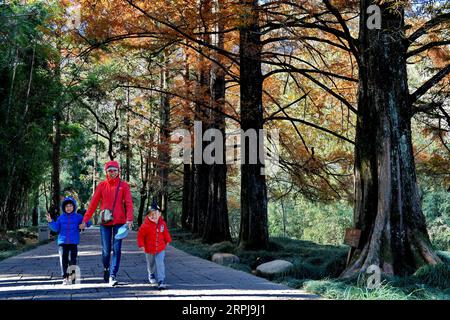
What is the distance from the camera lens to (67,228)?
760cm

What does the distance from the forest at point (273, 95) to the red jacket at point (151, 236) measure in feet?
10.8

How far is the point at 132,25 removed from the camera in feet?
43.5

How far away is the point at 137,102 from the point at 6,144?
1534 cm

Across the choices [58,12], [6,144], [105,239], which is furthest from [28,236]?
[105,239]

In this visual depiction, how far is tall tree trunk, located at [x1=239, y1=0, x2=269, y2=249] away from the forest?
0.03m

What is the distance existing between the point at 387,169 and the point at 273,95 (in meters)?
12.7

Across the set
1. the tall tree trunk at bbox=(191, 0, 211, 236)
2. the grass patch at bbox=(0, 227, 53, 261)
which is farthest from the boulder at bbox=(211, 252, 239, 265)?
the tall tree trunk at bbox=(191, 0, 211, 236)

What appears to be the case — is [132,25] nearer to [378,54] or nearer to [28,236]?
[378,54]

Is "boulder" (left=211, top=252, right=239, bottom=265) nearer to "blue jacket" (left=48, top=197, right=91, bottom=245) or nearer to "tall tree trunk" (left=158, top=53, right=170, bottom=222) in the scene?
"blue jacket" (left=48, top=197, right=91, bottom=245)

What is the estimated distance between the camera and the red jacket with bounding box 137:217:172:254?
7.13 m

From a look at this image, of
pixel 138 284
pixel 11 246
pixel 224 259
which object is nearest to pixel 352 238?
pixel 138 284

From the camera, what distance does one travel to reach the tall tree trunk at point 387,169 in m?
8.31

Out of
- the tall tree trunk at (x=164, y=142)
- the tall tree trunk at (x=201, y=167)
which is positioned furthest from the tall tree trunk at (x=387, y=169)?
the tall tree trunk at (x=164, y=142)

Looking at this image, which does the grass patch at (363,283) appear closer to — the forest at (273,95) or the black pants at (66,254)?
the forest at (273,95)
